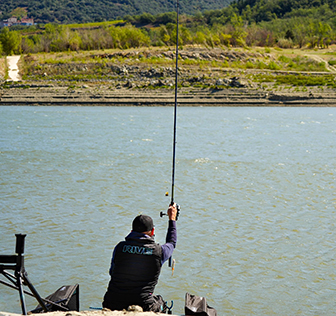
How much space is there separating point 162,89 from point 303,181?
2827cm

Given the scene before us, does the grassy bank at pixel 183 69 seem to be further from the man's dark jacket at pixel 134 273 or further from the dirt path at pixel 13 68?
the man's dark jacket at pixel 134 273

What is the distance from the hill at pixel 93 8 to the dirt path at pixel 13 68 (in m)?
120

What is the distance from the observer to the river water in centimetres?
620

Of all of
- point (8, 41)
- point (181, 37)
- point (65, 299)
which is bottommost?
point (65, 299)

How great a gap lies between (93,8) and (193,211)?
18094 centimetres

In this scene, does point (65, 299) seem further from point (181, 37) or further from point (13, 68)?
point (181, 37)

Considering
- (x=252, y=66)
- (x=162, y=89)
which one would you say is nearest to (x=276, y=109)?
(x=162, y=89)

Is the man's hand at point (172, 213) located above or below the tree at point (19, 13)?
below

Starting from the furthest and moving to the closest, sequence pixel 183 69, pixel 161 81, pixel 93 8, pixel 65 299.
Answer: pixel 93 8
pixel 183 69
pixel 161 81
pixel 65 299

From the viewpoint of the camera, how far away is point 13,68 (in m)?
47.8

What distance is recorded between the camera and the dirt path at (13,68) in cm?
4475

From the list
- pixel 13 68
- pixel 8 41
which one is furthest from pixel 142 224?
pixel 8 41

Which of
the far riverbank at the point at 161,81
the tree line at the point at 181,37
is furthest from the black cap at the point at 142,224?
the tree line at the point at 181,37

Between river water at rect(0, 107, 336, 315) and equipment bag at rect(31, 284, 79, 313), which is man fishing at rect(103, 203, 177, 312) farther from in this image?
river water at rect(0, 107, 336, 315)
